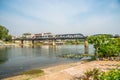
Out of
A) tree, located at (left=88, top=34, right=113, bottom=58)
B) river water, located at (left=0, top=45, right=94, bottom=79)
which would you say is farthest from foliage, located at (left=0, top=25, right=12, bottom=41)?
tree, located at (left=88, top=34, right=113, bottom=58)

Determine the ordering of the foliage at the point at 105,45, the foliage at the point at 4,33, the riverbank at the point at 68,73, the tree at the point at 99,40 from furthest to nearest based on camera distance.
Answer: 1. the foliage at the point at 4,33
2. the tree at the point at 99,40
3. the foliage at the point at 105,45
4. the riverbank at the point at 68,73

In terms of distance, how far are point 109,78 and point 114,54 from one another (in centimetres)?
3695

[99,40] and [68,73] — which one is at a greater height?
[99,40]

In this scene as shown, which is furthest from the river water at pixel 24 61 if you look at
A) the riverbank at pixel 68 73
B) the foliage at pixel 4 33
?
the foliage at pixel 4 33

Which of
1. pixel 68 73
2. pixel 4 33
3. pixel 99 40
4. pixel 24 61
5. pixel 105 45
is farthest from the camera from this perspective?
pixel 4 33

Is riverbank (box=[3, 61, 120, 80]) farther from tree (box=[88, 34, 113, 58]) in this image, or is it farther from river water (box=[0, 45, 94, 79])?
tree (box=[88, 34, 113, 58])

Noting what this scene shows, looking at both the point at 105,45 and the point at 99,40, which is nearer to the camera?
the point at 99,40

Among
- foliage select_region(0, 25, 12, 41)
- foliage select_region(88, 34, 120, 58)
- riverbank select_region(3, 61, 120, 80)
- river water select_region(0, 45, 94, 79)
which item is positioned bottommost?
river water select_region(0, 45, 94, 79)

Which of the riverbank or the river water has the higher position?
the riverbank

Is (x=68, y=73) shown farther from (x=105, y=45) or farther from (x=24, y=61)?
(x=24, y=61)

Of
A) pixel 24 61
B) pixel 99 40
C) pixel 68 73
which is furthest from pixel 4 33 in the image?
pixel 68 73

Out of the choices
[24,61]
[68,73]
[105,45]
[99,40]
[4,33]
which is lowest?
[24,61]

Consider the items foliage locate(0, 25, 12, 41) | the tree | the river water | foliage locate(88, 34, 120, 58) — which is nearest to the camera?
the river water

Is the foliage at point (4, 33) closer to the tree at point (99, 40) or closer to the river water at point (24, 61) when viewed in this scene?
the river water at point (24, 61)
